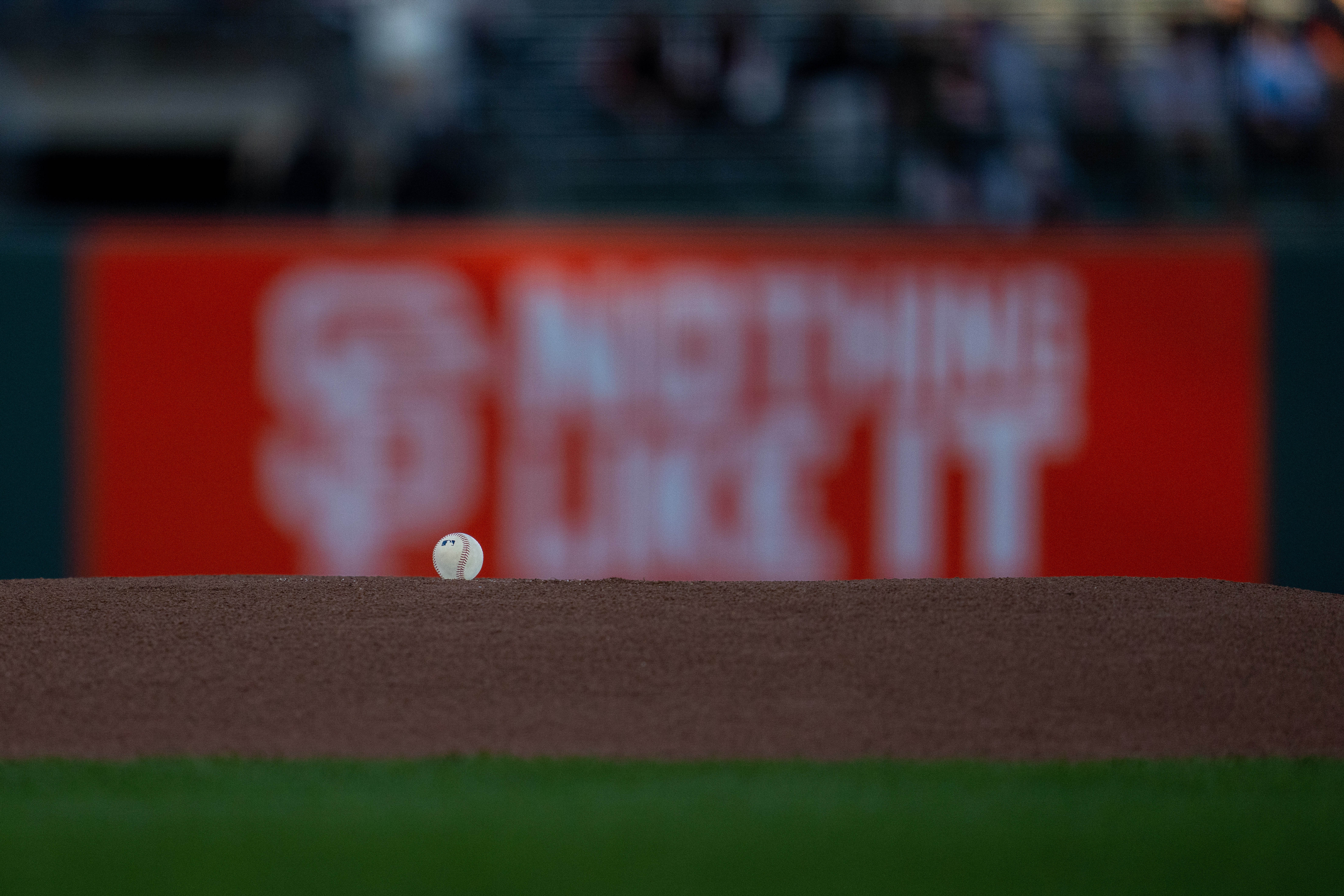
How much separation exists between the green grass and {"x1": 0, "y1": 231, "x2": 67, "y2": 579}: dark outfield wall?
3.27 m

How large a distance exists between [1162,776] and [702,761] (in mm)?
1406

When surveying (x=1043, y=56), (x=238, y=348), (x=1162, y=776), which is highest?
(x=1043, y=56)

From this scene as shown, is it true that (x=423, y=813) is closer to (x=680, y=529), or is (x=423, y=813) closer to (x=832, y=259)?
(x=680, y=529)

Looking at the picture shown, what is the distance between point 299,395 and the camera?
8414 millimetres

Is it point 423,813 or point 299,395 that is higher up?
point 299,395

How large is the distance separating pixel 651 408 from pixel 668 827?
13.2 ft

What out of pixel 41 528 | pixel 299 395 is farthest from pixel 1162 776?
pixel 41 528

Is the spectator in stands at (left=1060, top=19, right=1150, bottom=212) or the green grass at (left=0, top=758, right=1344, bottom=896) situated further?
the spectator in stands at (left=1060, top=19, right=1150, bottom=212)

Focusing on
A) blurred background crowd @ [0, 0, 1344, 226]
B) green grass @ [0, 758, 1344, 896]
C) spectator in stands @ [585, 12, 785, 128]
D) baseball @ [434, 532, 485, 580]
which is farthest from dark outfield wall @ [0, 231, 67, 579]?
spectator in stands @ [585, 12, 785, 128]

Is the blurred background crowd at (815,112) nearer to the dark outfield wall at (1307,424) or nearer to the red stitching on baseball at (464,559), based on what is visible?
the dark outfield wall at (1307,424)

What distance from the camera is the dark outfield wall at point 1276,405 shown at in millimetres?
8383

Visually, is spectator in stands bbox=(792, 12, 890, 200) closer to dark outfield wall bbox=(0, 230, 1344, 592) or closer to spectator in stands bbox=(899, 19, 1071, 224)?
spectator in stands bbox=(899, 19, 1071, 224)

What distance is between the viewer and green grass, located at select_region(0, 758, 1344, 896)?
163 inches

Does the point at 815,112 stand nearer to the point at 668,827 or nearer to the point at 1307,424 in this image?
the point at 1307,424
